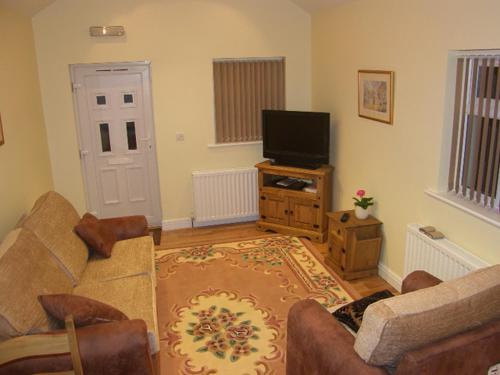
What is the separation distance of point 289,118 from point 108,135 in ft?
7.24

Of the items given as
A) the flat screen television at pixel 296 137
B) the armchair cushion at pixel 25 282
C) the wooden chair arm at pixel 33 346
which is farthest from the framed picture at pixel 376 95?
the wooden chair arm at pixel 33 346

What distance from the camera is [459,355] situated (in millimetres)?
2178

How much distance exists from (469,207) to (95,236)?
296 centimetres

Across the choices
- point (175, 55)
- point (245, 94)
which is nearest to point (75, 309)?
point (175, 55)

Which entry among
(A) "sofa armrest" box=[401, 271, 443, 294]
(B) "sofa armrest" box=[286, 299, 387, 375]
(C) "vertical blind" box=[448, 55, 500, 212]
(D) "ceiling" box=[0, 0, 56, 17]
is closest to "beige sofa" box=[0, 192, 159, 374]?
(B) "sofa armrest" box=[286, 299, 387, 375]

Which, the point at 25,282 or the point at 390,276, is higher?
the point at 25,282

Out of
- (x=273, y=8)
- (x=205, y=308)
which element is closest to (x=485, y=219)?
(x=205, y=308)

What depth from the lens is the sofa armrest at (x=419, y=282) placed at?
2908 mm

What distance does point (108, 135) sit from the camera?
553cm

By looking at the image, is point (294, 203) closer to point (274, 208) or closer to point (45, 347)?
point (274, 208)

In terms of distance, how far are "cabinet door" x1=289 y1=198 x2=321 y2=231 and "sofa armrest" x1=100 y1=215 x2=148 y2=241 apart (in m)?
1.86

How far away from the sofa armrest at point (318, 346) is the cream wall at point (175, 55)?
11.1ft

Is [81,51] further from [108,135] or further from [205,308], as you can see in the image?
[205,308]

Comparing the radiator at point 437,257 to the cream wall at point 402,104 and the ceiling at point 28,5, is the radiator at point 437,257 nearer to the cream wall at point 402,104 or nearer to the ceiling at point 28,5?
the cream wall at point 402,104
